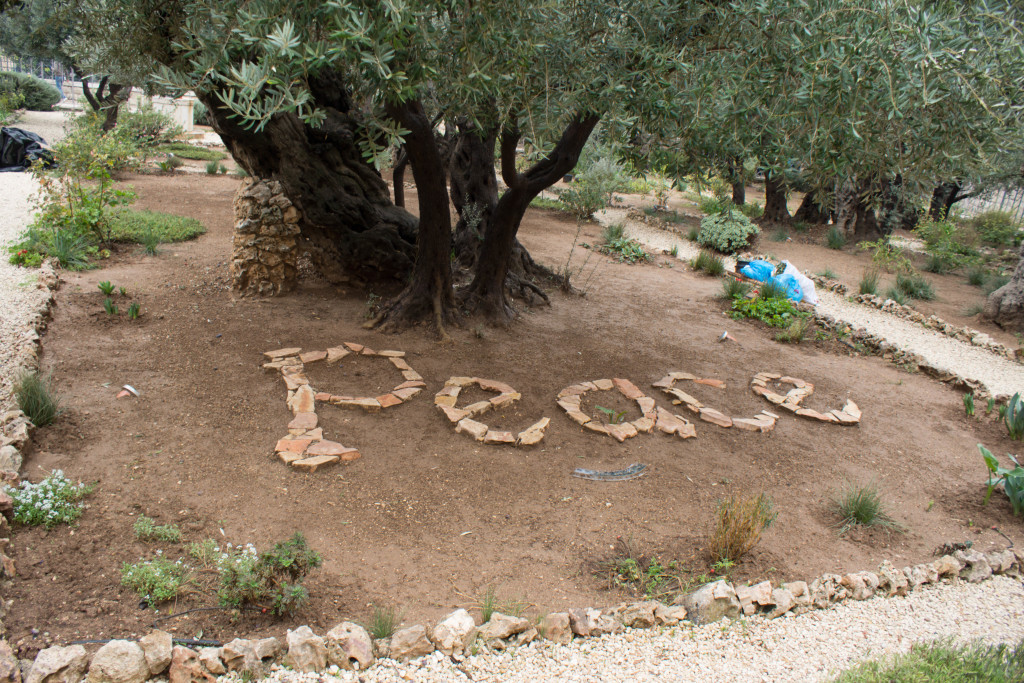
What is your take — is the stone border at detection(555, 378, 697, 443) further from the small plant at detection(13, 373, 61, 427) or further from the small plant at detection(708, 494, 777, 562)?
the small plant at detection(13, 373, 61, 427)

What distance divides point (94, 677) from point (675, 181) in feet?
13.9

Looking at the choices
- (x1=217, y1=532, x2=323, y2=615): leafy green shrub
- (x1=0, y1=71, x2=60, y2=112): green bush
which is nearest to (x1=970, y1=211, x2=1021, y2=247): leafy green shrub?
(x1=217, y1=532, x2=323, y2=615): leafy green shrub

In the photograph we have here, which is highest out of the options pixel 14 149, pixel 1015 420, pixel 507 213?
pixel 507 213

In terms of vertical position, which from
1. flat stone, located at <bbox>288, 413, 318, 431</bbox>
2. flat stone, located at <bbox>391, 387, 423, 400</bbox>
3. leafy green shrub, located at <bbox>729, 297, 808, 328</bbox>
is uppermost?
leafy green shrub, located at <bbox>729, 297, 808, 328</bbox>

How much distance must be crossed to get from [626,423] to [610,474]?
77cm

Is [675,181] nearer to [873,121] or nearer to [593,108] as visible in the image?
[593,108]

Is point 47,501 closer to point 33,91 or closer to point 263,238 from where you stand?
point 263,238

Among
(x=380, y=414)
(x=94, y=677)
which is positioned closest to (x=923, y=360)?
(x=380, y=414)

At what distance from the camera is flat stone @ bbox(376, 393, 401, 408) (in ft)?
16.1

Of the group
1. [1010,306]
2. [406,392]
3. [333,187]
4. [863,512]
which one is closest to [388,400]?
[406,392]

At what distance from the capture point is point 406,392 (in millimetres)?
5121

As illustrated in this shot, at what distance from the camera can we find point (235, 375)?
203 inches

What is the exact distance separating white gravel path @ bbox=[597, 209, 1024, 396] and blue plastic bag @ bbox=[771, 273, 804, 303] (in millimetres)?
336

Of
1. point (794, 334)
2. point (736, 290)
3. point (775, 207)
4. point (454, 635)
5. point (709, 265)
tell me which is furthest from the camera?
point (775, 207)
